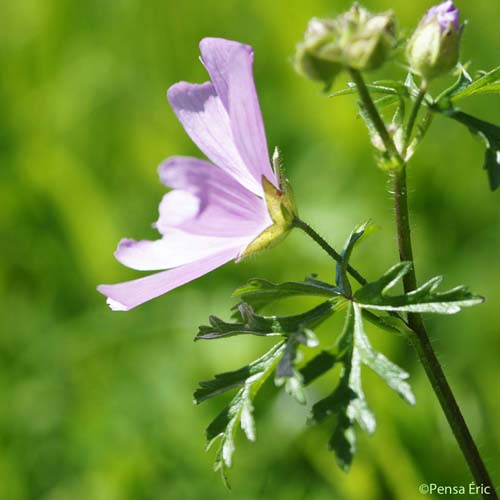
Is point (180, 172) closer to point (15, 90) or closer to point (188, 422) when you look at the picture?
point (188, 422)

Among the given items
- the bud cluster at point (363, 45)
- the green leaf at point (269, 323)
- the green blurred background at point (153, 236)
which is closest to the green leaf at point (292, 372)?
the green leaf at point (269, 323)

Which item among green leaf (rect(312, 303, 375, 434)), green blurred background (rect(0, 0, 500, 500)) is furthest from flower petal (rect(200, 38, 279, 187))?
green blurred background (rect(0, 0, 500, 500))

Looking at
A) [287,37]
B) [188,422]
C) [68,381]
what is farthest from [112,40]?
[188,422]

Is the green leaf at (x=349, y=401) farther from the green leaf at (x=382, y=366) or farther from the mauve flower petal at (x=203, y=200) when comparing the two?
the mauve flower petal at (x=203, y=200)

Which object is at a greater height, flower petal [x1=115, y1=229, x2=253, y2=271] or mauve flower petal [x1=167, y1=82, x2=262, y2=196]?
mauve flower petal [x1=167, y1=82, x2=262, y2=196]

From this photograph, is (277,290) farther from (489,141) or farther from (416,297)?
(489,141)

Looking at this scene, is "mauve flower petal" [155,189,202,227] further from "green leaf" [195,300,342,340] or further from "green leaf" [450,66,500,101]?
"green leaf" [450,66,500,101]

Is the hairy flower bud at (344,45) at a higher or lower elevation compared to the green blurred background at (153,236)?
higher

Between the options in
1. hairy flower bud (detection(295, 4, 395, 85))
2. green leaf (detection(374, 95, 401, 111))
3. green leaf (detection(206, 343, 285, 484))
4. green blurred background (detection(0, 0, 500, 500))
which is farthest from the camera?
green blurred background (detection(0, 0, 500, 500))
